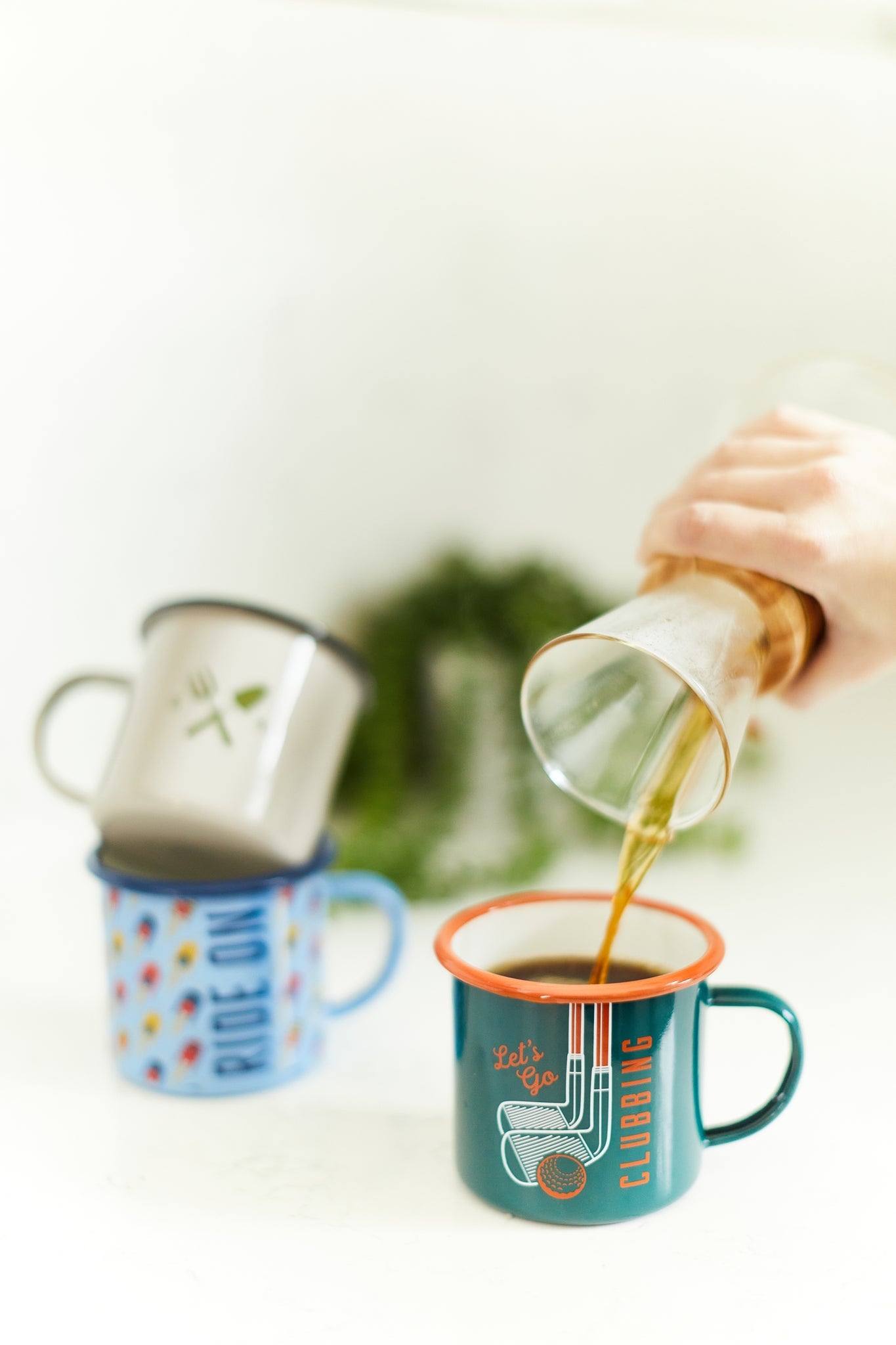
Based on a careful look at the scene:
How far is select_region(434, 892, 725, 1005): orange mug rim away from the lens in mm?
507

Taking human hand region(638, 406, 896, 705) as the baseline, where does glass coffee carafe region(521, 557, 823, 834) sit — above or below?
below

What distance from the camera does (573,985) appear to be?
1.69 feet

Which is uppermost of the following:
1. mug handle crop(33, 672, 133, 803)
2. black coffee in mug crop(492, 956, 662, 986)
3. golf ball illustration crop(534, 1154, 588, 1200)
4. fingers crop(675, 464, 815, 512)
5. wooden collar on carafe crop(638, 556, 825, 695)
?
fingers crop(675, 464, 815, 512)

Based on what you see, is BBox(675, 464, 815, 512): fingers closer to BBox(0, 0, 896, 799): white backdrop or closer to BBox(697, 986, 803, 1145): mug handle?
BBox(697, 986, 803, 1145): mug handle

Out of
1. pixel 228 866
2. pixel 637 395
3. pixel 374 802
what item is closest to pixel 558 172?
pixel 637 395

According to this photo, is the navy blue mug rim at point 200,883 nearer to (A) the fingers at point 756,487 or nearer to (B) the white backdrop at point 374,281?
(A) the fingers at point 756,487

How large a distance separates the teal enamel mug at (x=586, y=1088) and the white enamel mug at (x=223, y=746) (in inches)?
5.7

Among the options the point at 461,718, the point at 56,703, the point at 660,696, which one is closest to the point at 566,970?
the point at 660,696

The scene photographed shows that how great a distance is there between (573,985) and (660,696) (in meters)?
0.24

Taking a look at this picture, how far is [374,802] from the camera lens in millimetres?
1234

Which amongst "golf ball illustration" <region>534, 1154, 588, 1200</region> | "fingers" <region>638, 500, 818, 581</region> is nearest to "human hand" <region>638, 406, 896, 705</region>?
"fingers" <region>638, 500, 818, 581</region>

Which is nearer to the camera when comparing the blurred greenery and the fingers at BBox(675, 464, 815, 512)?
the fingers at BBox(675, 464, 815, 512)

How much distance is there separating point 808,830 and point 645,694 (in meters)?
0.64

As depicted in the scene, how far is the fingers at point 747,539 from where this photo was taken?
58 cm
